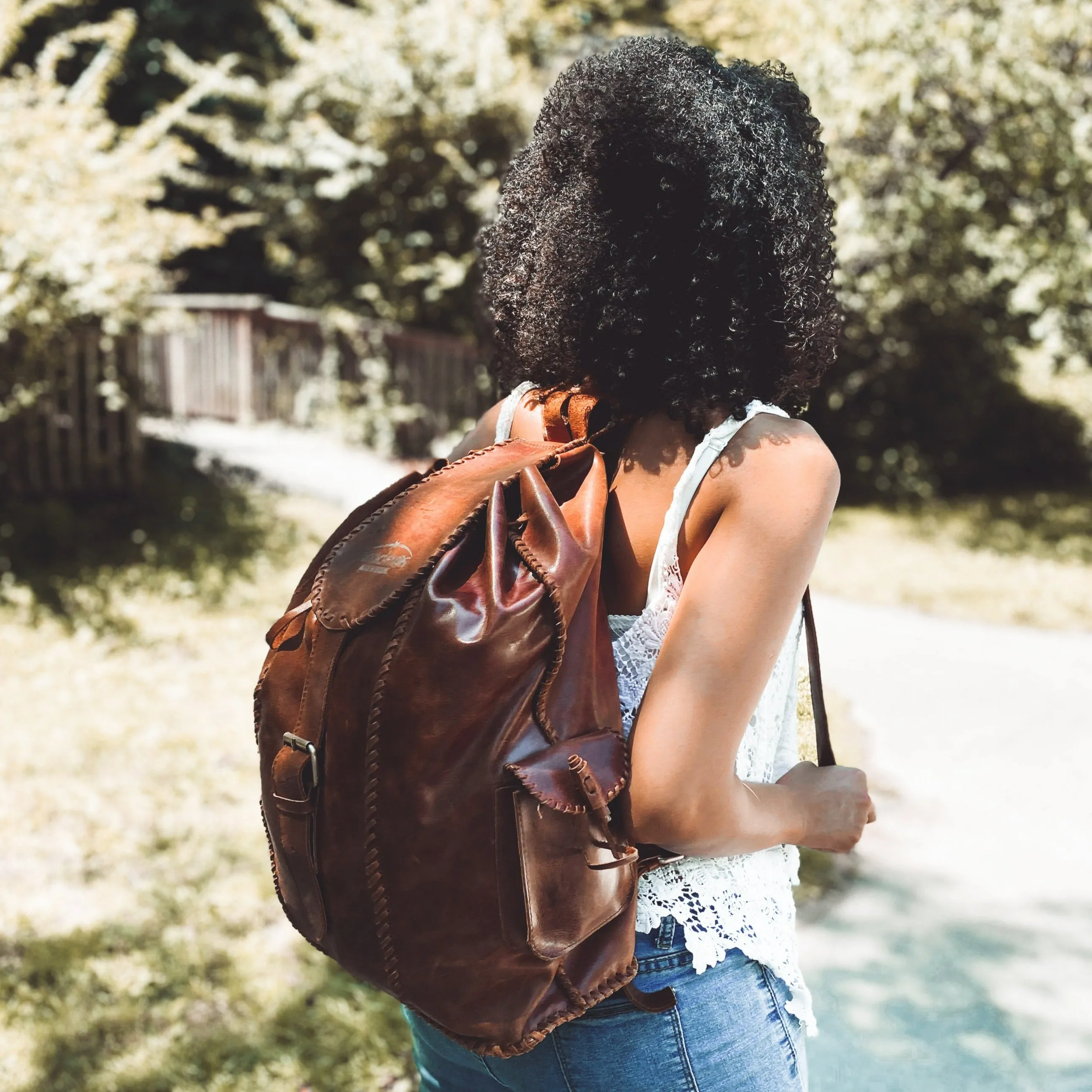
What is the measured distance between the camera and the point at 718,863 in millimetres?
1269

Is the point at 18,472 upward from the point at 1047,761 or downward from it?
upward

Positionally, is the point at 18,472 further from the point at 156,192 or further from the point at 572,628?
the point at 572,628

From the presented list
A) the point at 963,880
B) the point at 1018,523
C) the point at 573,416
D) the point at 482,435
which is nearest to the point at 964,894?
the point at 963,880

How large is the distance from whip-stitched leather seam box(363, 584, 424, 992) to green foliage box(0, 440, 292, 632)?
17.5ft

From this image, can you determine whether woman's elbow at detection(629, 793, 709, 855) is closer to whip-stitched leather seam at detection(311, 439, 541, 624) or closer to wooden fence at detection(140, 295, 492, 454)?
whip-stitched leather seam at detection(311, 439, 541, 624)

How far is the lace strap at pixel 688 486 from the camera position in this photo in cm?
115

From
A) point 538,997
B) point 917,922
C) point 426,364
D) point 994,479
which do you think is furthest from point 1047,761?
point 994,479

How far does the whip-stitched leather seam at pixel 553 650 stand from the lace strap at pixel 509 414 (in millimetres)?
380

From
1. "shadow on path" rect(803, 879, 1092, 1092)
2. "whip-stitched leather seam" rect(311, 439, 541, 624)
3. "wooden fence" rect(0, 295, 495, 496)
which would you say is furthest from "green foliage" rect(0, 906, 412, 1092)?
"wooden fence" rect(0, 295, 495, 496)

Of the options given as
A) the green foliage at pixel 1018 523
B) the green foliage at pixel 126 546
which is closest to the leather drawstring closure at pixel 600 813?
the green foliage at pixel 126 546

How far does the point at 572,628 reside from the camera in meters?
1.10

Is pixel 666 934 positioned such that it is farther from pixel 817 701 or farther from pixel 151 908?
pixel 151 908

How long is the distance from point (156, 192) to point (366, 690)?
23.5 feet

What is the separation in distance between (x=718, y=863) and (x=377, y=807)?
16.7 inches
